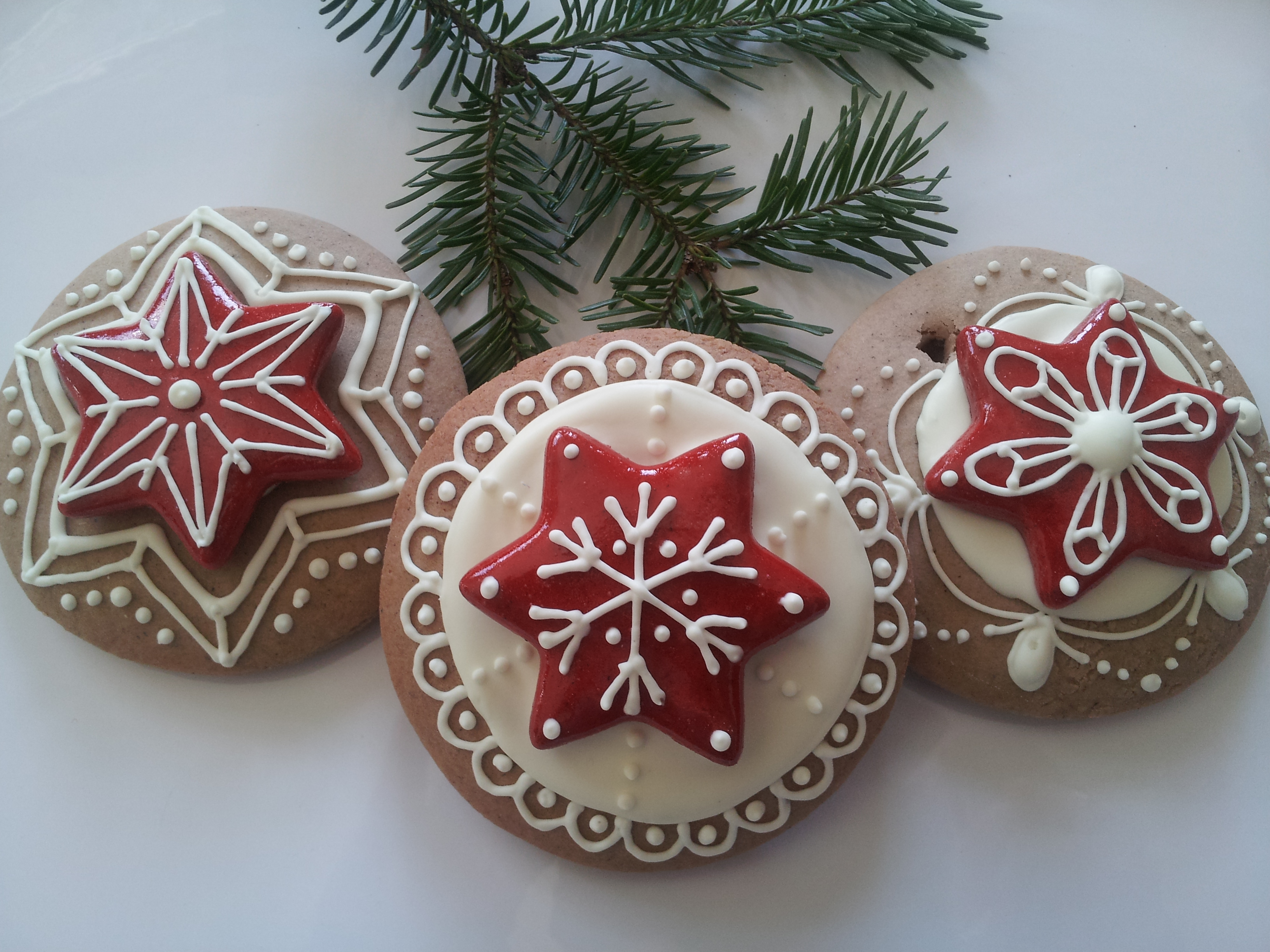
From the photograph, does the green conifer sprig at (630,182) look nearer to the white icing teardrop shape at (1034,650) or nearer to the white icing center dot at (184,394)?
the white icing center dot at (184,394)

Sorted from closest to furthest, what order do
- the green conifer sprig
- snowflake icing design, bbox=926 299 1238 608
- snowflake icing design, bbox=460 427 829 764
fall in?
snowflake icing design, bbox=460 427 829 764 → snowflake icing design, bbox=926 299 1238 608 → the green conifer sprig

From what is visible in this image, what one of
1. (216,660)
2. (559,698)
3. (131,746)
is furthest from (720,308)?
(131,746)

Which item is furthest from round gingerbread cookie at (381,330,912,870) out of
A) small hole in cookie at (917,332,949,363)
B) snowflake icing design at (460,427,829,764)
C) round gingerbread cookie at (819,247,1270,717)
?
small hole in cookie at (917,332,949,363)

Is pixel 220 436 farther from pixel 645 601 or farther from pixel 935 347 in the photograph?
pixel 935 347

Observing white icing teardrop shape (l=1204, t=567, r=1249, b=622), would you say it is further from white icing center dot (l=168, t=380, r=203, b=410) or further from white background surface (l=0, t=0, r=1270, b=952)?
white icing center dot (l=168, t=380, r=203, b=410)

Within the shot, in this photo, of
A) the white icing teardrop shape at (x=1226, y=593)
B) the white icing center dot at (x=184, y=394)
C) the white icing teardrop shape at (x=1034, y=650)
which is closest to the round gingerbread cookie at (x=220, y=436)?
the white icing center dot at (x=184, y=394)

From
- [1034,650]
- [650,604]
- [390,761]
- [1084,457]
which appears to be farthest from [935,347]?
[390,761]
